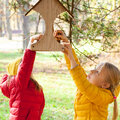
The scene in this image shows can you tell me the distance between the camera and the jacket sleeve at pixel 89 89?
1464 millimetres

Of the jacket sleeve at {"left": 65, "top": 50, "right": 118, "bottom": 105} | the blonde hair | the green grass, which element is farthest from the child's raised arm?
the green grass

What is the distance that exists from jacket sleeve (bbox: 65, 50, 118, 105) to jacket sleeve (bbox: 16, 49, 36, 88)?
35cm

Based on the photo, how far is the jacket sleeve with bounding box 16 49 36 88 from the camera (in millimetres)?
1604

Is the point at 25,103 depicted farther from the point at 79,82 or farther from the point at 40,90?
the point at 79,82

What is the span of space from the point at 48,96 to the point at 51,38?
4.10 metres

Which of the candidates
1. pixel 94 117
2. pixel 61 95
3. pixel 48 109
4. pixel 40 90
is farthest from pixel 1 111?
pixel 94 117

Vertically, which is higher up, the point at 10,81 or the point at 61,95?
the point at 10,81

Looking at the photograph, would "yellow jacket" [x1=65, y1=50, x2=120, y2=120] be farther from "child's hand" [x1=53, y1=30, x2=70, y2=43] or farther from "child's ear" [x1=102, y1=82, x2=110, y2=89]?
"child's hand" [x1=53, y1=30, x2=70, y2=43]

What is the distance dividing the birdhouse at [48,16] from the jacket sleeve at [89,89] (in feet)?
0.74

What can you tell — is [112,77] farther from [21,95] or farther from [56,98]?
[56,98]

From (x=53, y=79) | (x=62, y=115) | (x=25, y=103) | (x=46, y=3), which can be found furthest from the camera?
(x=53, y=79)

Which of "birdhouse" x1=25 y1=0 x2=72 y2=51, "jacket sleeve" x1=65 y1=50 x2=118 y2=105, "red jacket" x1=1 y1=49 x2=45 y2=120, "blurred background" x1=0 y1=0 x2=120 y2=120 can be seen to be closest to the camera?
"birdhouse" x1=25 y1=0 x2=72 y2=51

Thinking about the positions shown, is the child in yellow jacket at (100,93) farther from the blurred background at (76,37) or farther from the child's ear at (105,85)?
the blurred background at (76,37)

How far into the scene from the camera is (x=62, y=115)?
13.6ft
